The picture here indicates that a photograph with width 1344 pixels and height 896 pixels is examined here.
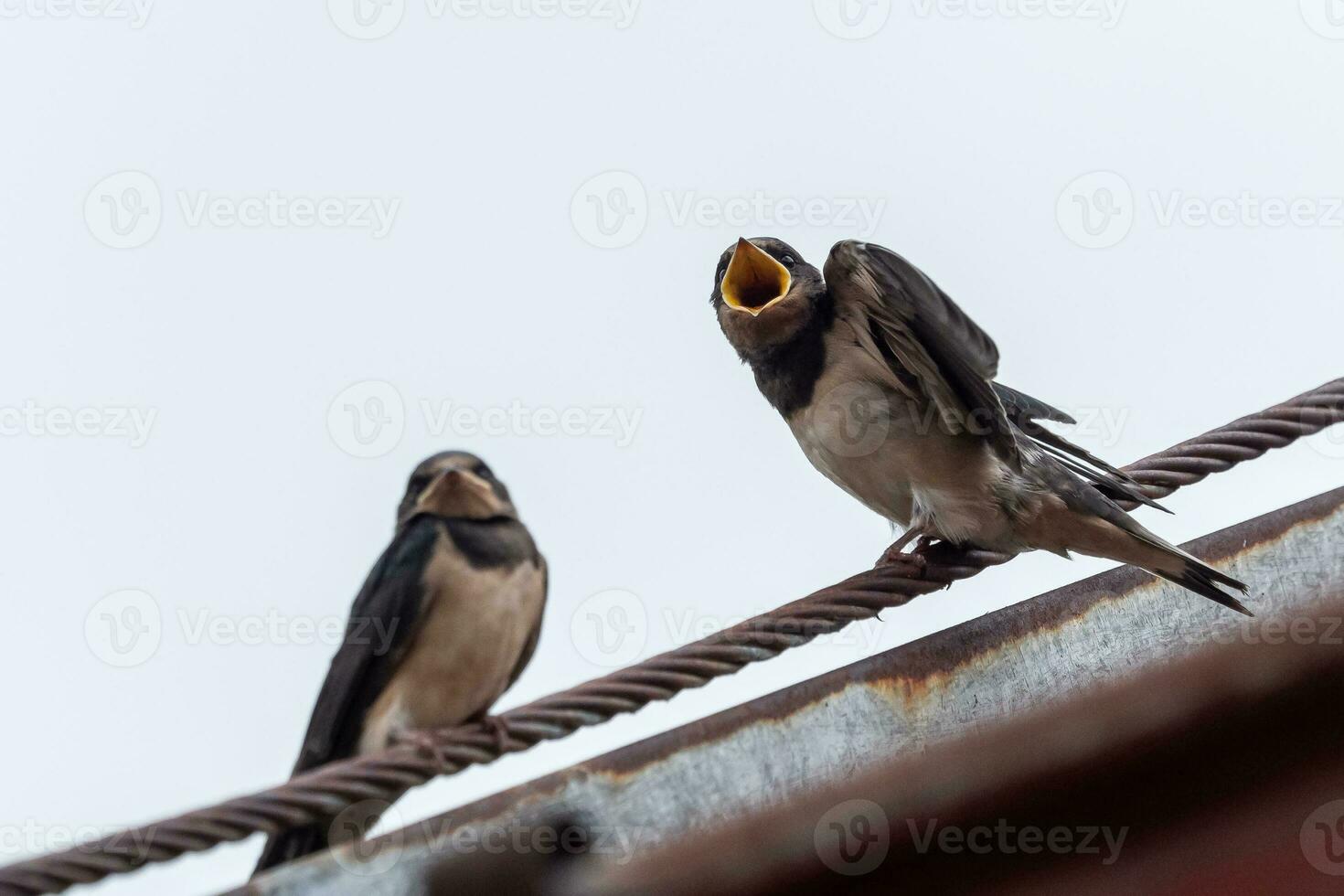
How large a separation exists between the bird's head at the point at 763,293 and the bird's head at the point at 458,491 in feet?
3.87

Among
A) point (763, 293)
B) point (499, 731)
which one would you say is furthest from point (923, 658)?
point (763, 293)

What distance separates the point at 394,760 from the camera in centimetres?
310

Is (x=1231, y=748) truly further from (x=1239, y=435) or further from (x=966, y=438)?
(x=966, y=438)

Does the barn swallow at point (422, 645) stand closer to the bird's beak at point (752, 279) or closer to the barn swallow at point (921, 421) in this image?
the barn swallow at point (921, 421)

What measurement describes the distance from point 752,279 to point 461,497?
1559mm

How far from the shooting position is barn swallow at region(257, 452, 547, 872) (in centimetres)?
371

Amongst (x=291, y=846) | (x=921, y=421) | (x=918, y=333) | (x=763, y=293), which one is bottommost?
(x=291, y=846)

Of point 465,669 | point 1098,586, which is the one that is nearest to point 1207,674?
Result: point 1098,586

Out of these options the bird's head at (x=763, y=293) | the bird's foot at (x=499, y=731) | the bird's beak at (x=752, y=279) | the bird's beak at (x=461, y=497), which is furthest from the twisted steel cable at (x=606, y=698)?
the bird's beak at (x=752, y=279)

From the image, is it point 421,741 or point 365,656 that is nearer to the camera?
point 421,741

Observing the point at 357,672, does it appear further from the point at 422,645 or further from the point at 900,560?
the point at 900,560

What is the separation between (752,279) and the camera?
509cm

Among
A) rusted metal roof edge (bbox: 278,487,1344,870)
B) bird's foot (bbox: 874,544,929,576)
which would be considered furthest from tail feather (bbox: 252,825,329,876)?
bird's foot (bbox: 874,544,929,576)

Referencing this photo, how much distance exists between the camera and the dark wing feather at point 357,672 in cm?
374
